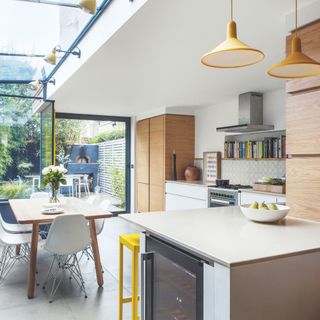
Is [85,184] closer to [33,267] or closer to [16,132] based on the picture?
[16,132]

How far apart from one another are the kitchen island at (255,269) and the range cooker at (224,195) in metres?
2.70

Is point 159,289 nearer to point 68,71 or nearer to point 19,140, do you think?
point 68,71

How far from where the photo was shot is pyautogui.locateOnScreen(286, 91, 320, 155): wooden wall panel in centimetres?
221

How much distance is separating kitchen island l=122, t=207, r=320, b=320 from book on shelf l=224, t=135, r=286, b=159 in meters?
2.82

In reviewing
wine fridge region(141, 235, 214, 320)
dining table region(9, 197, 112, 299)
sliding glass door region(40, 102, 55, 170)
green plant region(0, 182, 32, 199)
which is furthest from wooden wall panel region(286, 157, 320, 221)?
green plant region(0, 182, 32, 199)

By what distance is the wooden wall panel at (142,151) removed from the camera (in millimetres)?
7027

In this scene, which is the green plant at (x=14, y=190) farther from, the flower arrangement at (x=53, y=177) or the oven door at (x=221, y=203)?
the oven door at (x=221, y=203)

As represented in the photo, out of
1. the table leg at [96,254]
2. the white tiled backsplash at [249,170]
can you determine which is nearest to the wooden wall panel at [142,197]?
the white tiled backsplash at [249,170]

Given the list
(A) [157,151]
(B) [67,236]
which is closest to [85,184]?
(A) [157,151]

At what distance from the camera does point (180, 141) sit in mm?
6473

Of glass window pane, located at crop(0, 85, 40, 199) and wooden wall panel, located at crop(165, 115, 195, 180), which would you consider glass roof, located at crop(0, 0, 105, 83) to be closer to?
glass window pane, located at crop(0, 85, 40, 199)

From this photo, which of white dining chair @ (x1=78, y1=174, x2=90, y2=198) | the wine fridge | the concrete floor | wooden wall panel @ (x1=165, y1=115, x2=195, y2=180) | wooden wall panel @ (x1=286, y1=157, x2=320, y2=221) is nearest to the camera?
the wine fridge

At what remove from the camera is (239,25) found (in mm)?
2504

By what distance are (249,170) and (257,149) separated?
1.53ft
